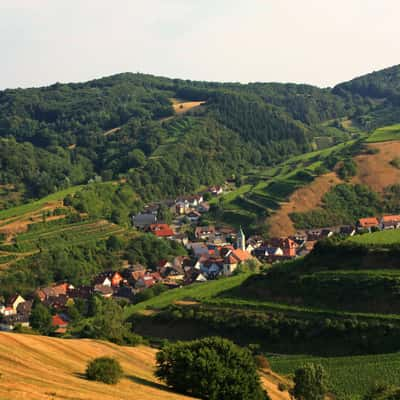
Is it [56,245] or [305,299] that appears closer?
[305,299]

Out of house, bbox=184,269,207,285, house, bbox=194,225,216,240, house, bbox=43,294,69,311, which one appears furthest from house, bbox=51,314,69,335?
house, bbox=194,225,216,240

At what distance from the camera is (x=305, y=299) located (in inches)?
2466

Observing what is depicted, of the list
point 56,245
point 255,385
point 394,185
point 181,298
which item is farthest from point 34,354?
point 394,185

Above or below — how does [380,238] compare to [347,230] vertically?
above

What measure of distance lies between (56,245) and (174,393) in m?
73.1

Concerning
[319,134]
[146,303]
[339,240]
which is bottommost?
[146,303]

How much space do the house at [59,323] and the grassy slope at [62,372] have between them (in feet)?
113

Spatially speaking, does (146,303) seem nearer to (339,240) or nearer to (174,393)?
(339,240)

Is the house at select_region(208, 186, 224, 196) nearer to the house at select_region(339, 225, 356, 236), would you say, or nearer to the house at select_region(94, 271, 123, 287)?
the house at select_region(339, 225, 356, 236)

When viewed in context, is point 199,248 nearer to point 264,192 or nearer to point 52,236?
point 52,236

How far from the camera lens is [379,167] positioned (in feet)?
415

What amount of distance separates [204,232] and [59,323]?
46186mm

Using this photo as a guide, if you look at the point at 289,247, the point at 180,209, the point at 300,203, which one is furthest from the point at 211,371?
the point at 180,209

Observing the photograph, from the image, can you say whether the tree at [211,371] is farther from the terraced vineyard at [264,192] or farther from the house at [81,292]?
the terraced vineyard at [264,192]
